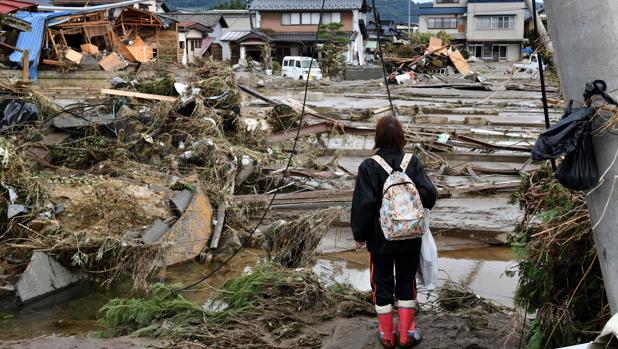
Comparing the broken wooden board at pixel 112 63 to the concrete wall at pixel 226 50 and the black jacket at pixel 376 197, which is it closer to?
the concrete wall at pixel 226 50

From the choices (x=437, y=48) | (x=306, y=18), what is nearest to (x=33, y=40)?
(x=306, y=18)

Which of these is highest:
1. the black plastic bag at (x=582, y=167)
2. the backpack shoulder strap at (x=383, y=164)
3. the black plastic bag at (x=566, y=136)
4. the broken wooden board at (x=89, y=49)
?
the broken wooden board at (x=89, y=49)

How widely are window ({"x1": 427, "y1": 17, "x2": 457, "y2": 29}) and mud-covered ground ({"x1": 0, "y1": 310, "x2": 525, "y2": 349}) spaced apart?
6555 cm

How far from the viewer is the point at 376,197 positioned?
4289 millimetres

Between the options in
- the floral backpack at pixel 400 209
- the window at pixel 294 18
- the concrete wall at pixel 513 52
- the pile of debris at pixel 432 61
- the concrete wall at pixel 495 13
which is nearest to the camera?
the floral backpack at pixel 400 209

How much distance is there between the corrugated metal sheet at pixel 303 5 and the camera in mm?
51312

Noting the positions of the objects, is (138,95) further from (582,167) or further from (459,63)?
(459,63)

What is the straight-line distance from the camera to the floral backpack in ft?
13.7

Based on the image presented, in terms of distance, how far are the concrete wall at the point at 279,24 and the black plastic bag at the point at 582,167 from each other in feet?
166

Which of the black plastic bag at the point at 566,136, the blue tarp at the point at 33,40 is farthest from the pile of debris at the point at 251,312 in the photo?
the blue tarp at the point at 33,40

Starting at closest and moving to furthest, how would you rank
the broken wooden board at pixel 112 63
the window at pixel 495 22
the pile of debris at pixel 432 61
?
the broken wooden board at pixel 112 63
the pile of debris at pixel 432 61
the window at pixel 495 22

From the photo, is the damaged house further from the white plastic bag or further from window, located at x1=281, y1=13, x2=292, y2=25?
the white plastic bag

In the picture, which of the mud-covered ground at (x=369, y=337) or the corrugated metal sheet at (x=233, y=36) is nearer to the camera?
the mud-covered ground at (x=369, y=337)

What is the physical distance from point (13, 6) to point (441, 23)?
151ft
